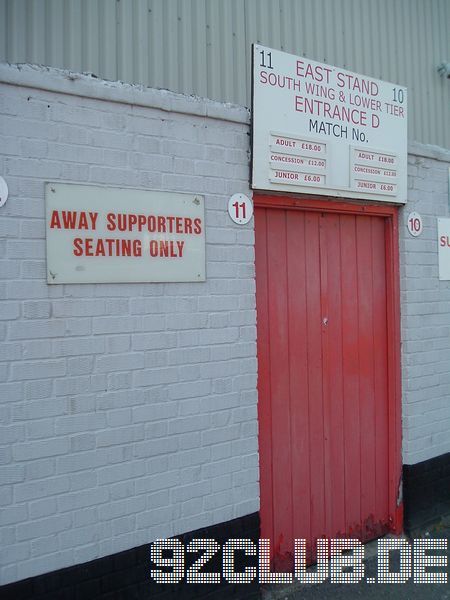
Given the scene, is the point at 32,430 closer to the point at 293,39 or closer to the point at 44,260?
the point at 44,260

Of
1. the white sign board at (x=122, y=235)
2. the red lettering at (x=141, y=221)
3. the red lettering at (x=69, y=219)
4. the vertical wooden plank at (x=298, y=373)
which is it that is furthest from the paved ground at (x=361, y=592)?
the red lettering at (x=69, y=219)

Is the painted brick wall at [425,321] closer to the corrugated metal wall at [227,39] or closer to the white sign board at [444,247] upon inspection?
the white sign board at [444,247]

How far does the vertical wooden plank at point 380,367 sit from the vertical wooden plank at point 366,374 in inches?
2.0

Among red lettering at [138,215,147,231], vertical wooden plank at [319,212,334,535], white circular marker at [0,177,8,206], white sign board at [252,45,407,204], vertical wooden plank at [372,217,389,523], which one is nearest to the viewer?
white circular marker at [0,177,8,206]

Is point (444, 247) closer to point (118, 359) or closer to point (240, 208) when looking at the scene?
point (240, 208)

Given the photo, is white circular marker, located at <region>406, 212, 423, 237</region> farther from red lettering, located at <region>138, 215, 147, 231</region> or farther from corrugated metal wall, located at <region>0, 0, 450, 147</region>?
red lettering, located at <region>138, 215, 147, 231</region>

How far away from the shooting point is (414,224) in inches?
186

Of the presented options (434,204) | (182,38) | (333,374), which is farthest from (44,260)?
(434,204)

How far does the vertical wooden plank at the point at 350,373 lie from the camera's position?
14.5ft

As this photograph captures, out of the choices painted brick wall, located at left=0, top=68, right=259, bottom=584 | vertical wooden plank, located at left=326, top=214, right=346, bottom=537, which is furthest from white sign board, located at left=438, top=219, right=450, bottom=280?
painted brick wall, located at left=0, top=68, right=259, bottom=584

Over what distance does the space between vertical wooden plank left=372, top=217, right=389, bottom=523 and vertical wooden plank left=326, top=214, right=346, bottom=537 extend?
0.39 meters

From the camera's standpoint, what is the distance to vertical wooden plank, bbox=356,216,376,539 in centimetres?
451

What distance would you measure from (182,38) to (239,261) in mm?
1403

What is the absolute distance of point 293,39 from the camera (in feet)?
13.4
